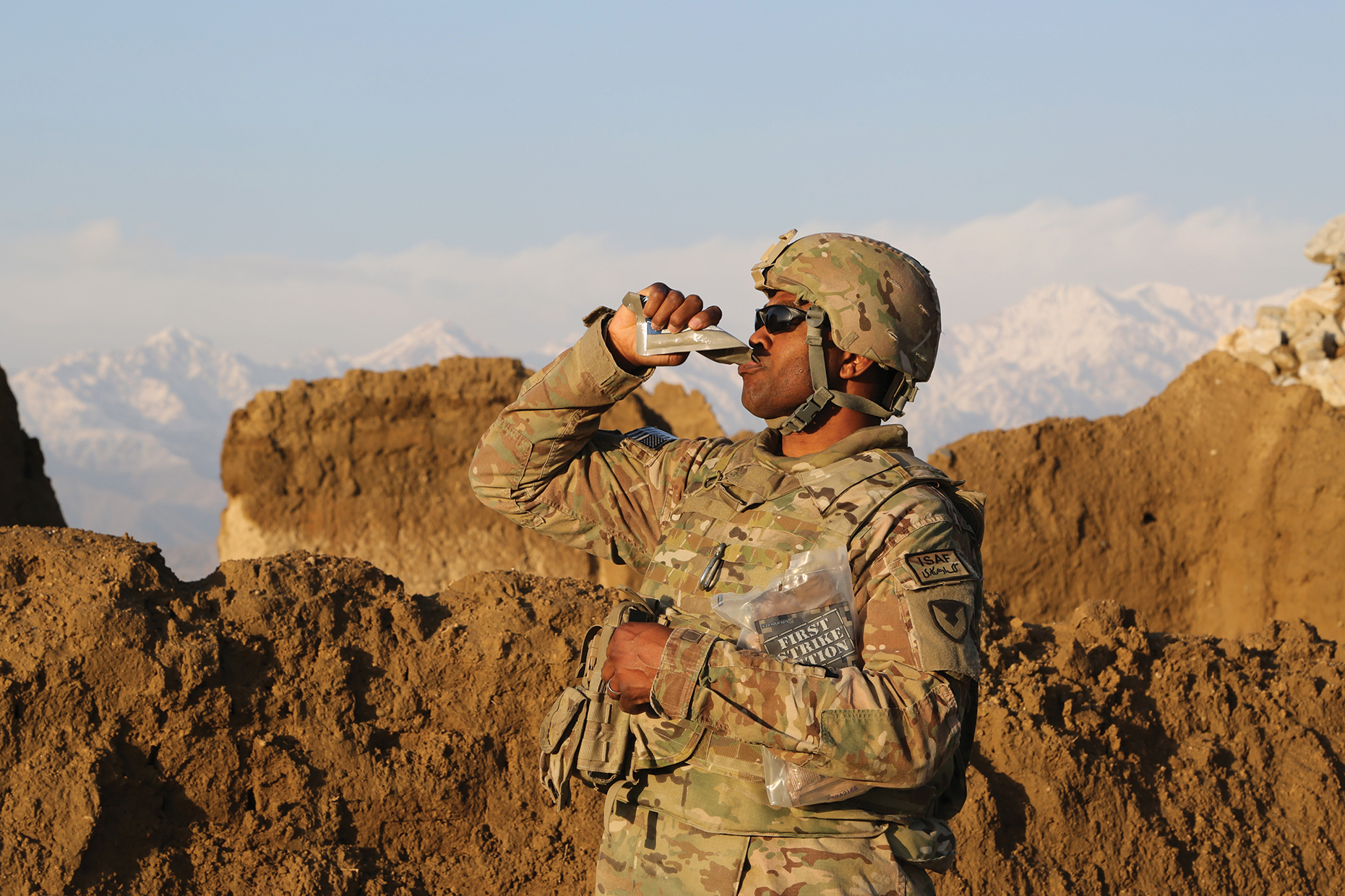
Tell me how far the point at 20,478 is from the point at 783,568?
9686 mm

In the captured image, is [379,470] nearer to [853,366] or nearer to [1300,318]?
[1300,318]

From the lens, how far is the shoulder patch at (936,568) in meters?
2.25

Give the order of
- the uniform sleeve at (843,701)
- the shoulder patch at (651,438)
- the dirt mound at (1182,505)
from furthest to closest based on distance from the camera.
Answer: the dirt mound at (1182,505), the shoulder patch at (651,438), the uniform sleeve at (843,701)

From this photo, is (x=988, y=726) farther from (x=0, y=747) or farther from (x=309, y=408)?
(x=309, y=408)

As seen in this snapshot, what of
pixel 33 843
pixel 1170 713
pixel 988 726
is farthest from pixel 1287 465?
pixel 33 843

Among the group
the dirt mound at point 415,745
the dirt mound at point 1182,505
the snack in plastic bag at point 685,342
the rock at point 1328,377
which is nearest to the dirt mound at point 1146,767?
the dirt mound at point 415,745

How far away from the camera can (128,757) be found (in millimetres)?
3900

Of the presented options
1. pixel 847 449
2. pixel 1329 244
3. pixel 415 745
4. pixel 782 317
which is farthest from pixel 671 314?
pixel 1329 244

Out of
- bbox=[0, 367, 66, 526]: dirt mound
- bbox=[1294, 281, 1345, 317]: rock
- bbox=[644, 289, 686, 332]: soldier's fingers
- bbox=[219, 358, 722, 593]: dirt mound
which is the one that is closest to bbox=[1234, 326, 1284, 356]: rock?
bbox=[1294, 281, 1345, 317]: rock

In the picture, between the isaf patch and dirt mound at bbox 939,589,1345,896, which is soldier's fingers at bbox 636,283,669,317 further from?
dirt mound at bbox 939,589,1345,896

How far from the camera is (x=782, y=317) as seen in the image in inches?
105

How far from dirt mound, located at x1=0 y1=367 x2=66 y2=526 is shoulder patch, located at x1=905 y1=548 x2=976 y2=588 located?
9.49 metres

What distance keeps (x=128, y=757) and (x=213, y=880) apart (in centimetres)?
50

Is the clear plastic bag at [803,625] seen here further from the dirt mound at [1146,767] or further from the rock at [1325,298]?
the rock at [1325,298]
